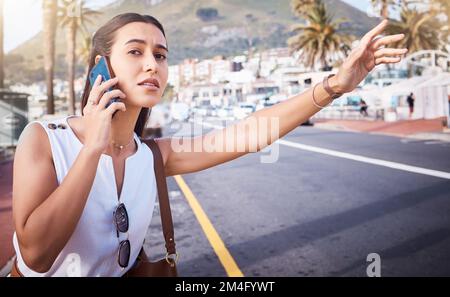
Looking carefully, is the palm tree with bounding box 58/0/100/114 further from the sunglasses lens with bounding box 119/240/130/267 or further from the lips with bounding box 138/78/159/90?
the sunglasses lens with bounding box 119/240/130/267

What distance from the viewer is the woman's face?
1.32m

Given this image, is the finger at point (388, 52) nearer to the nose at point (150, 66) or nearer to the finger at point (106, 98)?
the nose at point (150, 66)

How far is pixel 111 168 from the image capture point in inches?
54.7

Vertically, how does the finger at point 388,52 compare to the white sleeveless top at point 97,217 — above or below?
above

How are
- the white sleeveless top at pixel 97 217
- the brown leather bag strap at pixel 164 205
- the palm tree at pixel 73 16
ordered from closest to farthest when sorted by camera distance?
the white sleeveless top at pixel 97 217, the brown leather bag strap at pixel 164 205, the palm tree at pixel 73 16

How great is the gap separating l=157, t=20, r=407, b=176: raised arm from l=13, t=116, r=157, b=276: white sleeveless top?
341mm

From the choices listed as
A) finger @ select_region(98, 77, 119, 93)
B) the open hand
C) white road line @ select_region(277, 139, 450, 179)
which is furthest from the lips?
white road line @ select_region(277, 139, 450, 179)

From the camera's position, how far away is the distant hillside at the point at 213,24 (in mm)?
2100

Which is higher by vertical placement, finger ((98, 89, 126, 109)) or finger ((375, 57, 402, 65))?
finger ((375, 57, 402, 65))

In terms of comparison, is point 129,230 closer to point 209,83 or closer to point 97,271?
point 97,271

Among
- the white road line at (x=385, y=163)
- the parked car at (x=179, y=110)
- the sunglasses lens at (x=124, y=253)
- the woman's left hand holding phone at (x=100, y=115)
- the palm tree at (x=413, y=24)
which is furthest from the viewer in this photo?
the white road line at (x=385, y=163)

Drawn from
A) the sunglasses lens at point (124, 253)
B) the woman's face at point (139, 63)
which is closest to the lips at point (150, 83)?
the woman's face at point (139, 63)

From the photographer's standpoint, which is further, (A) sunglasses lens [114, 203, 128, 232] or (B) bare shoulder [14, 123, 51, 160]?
(A) sunglasses lens [114, 203, 128, 232]

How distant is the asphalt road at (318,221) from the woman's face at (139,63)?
103 inches
